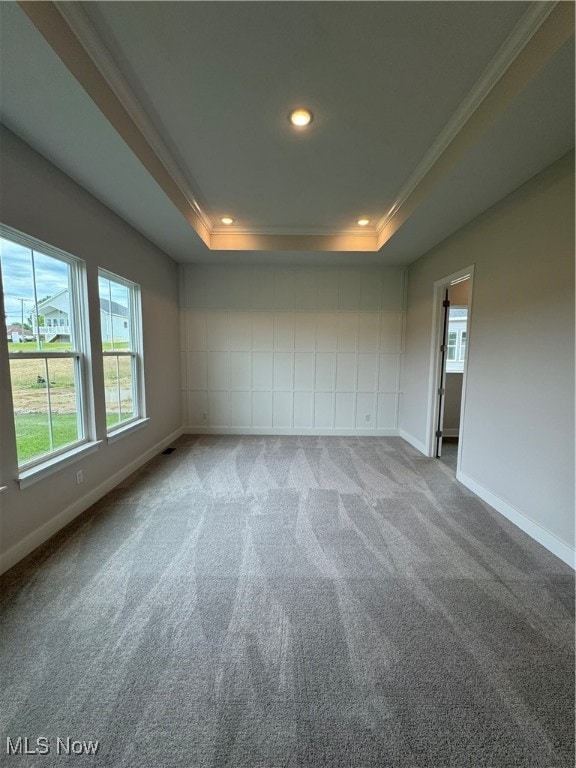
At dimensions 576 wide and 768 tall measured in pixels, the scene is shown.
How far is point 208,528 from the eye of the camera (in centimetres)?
224

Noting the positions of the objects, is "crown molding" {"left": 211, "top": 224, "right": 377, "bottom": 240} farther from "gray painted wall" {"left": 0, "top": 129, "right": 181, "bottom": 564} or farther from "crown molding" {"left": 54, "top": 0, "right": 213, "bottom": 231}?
"crown molding" {"left": 54, "top": 0, "right": 213, "bottom": 231}

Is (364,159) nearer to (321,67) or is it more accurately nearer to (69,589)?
(321,67)

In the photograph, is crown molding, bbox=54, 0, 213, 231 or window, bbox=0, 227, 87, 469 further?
window, bbox=0, 227, 87, 469

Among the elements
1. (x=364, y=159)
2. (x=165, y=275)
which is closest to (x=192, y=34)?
(x=364, y=159)

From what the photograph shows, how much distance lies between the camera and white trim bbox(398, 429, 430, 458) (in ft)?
→ 12.9

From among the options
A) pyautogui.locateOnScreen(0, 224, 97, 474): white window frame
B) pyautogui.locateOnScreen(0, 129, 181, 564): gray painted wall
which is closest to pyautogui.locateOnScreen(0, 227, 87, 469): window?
pyautogui.locateOnScreen(0, 224, 97, 474): white window frame

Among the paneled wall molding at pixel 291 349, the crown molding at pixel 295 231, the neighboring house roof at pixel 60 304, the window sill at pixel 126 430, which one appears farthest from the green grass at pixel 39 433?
the crown molding at pixel 295 231

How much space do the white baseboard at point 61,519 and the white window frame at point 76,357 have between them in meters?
0.40

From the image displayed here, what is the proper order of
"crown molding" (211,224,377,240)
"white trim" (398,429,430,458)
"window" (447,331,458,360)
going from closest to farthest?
"crown molding" (211,224,377,240) < "white trim" (398,429,430,458) < "window" (447,331,458,360)

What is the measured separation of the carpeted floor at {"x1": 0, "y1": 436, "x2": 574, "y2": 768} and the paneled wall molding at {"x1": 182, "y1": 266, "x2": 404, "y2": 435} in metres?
2.32

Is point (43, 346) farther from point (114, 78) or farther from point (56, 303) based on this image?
point (114, 78)

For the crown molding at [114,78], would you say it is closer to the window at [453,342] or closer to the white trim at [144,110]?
the white trim at [144,110]

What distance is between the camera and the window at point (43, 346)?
6.28 feet

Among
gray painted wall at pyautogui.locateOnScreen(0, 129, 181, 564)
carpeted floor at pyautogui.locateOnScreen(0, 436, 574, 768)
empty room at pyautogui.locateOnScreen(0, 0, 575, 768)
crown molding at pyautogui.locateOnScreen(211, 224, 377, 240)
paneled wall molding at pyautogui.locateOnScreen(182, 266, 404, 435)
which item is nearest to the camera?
carpeted floor at pyautogui.locateOnScreen(0, 436, 574, 768)
